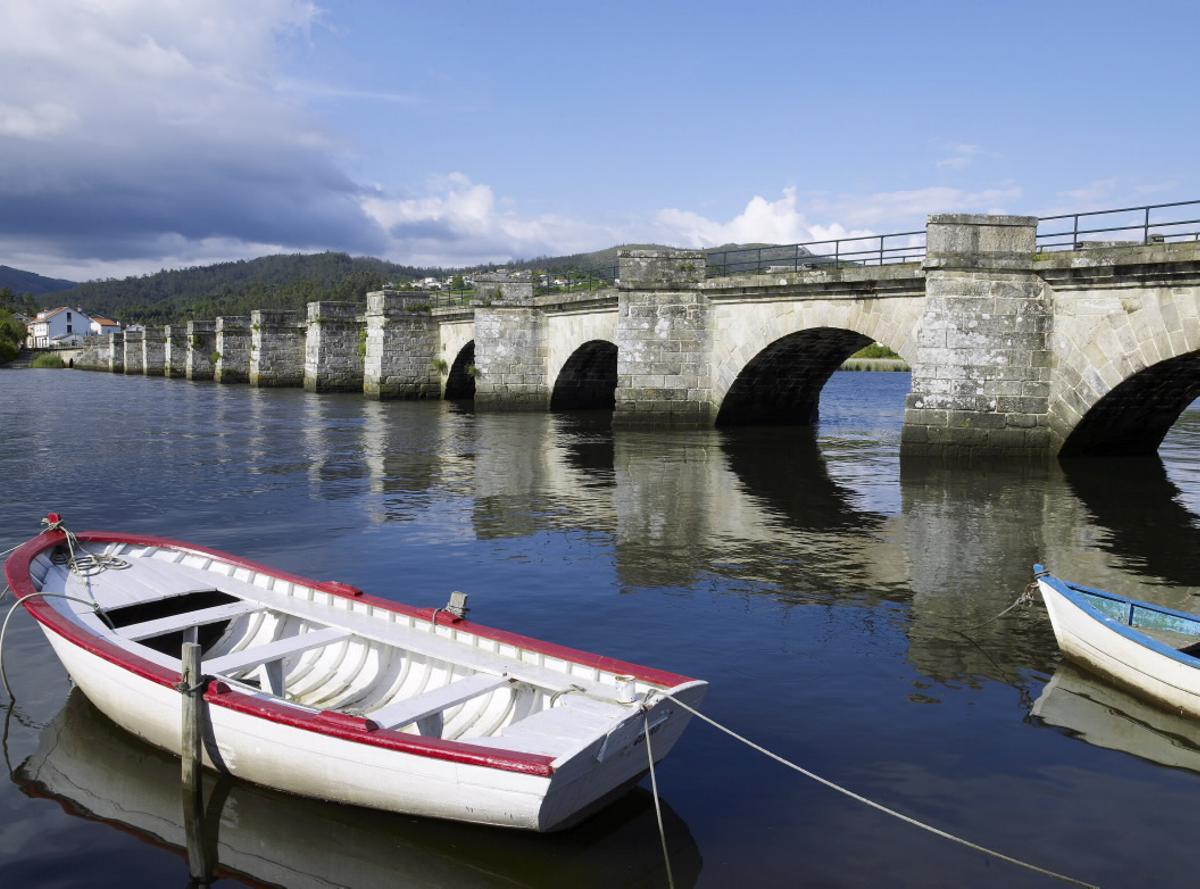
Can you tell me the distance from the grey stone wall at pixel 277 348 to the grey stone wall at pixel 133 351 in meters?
32.5

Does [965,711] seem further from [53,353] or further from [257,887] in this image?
[53,353]

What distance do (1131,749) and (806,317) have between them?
19256 millimetres

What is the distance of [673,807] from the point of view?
6.01 metres

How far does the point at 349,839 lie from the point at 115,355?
94.6 meters

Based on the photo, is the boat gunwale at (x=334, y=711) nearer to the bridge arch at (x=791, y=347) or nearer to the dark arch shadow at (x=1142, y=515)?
the dark arch shadow at (x=1142, y=515)

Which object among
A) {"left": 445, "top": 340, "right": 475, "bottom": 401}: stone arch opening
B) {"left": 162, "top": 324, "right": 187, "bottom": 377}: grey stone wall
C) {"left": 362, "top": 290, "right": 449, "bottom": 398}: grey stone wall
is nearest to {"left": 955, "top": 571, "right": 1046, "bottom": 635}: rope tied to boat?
{"left": 445, "top": 340, "right": 475, "bottom": 401}: stone arch opening

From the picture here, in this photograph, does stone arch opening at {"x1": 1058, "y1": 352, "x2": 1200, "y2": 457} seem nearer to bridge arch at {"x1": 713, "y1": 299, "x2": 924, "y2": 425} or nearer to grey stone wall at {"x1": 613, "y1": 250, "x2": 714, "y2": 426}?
bridge arch at {"x1": 713, "y1": 299, "x2": 924, "y2": 425}

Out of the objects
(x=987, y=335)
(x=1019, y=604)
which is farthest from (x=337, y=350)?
(x=1019, y=604)

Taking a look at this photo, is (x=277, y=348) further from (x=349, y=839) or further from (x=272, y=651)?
(x=349, y=839)

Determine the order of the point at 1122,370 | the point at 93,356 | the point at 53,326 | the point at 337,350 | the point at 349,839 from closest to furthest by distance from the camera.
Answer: the point at 349,839 < the point at 1122,370 < the point at 337,350 < the point at 93,356 < the point at 53,326

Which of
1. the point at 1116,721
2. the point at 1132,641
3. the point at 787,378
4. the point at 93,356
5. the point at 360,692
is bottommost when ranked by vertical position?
the point at 1116,721

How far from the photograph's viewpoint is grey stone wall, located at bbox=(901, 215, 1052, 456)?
20.1 metres

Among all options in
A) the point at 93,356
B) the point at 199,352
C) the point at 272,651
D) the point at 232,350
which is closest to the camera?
the point at 272,651

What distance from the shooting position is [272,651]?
696 cm
